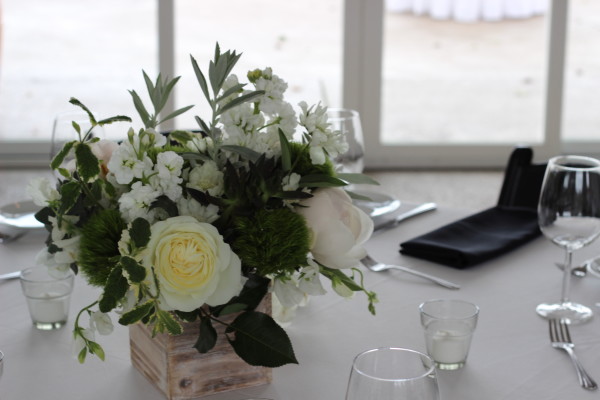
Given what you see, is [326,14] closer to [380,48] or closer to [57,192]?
[380,48]

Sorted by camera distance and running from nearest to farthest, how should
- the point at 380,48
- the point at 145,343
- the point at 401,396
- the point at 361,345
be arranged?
the point at 401,396 → the point at 145,343 → the point at 361,345 → the point at 380,48

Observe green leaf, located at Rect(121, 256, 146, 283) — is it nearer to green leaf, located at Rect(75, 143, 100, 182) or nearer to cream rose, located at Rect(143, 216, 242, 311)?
cream rose, located at Rect(143, 216, 242, 311)

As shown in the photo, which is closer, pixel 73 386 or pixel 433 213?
pixel 73 386

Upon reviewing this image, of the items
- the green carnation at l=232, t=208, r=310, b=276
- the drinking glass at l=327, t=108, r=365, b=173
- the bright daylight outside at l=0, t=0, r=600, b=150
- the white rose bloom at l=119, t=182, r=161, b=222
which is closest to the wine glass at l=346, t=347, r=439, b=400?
the green carnation at l=232, t=208, r=310, b=276

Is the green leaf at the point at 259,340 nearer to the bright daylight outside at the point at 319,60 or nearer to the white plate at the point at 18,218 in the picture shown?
the white plate at the point at 18,218

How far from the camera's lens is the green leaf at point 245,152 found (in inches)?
42.2

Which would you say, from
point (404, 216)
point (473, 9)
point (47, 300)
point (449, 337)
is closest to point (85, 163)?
point (47, 300)

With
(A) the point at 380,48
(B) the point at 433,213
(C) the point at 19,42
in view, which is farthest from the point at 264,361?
(C) the point at 19,42

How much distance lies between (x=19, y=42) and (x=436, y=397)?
451 cm

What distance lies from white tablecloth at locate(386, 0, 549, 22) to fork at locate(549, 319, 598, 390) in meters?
3.59

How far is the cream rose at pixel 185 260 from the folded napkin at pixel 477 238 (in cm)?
75

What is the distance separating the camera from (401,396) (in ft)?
2.58

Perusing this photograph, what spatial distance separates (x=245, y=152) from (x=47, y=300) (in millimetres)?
511

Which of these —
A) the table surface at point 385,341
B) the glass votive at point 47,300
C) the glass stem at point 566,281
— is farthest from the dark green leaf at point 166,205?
the glass stem at point 566,281
